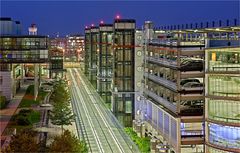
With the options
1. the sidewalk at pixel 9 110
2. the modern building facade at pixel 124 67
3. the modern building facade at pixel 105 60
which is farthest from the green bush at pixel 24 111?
the modern building facade at pixel 105 60

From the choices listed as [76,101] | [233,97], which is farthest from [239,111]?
[76,101]

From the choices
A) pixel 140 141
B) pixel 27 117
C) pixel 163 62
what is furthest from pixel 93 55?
pixel 163 62

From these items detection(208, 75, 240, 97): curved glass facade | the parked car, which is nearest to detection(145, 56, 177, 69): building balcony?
the parked car

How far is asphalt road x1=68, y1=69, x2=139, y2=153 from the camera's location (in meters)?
44.1

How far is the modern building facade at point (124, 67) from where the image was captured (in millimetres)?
60438

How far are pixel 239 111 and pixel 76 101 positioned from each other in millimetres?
43562

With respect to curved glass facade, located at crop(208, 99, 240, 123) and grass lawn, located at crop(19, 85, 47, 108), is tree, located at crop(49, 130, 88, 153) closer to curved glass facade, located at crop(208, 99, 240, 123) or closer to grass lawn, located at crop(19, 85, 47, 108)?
curved glass facade, located at crop(208, 99, 240, 123)

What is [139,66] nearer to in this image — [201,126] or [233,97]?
[201,126]

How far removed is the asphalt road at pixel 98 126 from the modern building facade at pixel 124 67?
1.99 meters

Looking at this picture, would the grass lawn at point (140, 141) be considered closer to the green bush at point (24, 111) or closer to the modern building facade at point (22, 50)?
the green bush at point (24, 111)

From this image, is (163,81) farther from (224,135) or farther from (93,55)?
(93,55)

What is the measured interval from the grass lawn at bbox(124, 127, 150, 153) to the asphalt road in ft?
1.53

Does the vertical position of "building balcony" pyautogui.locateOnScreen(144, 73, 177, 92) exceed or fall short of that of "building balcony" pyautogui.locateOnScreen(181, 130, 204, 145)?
it exceeds it

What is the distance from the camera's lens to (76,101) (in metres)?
74.2
